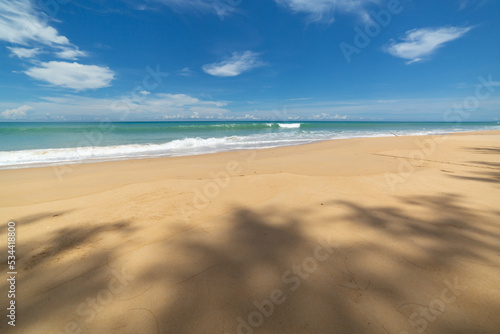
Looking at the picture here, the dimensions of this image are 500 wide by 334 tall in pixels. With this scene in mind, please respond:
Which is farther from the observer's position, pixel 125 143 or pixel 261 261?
pixel 125 143

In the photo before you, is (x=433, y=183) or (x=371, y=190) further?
(x=433, y=183)

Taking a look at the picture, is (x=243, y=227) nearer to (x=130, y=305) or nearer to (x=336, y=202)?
(x=130, y=305)

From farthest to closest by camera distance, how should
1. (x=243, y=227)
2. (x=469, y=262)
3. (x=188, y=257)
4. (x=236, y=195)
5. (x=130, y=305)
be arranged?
(x=236, y=195) → (x=243, y=227) → (x=188, y=257) → (x=469, y=262) → (x=130, y=305)

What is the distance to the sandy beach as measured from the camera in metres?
1.51

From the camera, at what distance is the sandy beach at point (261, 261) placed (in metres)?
1.51

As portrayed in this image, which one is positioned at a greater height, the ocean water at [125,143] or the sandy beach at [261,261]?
the sandy beach at [261,261]

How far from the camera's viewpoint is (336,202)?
341cm

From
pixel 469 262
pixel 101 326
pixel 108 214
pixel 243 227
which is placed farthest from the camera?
pixel 108 214

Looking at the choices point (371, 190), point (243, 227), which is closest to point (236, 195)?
point (243, 227)

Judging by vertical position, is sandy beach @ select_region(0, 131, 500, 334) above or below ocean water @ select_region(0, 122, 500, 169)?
above

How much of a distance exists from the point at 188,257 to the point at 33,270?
5.21ft

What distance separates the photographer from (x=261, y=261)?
2.10 m

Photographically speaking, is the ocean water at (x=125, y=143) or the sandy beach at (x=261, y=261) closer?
the sandy beach at (x=261, y=261)

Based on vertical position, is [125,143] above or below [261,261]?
below
